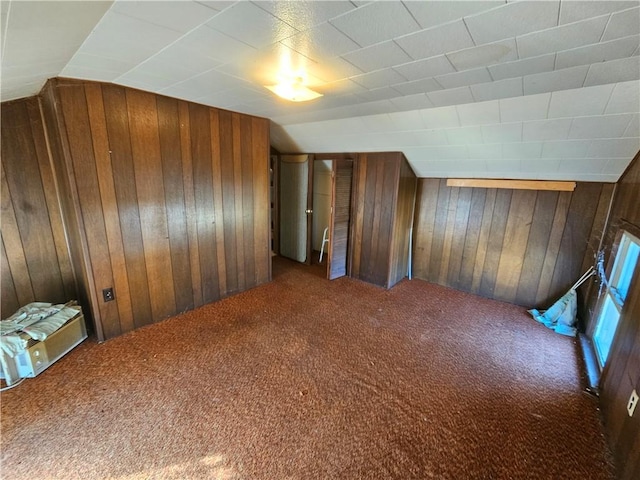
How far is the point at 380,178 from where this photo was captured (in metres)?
3.32

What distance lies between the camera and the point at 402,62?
59.6 inches

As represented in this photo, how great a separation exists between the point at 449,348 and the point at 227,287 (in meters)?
2.27

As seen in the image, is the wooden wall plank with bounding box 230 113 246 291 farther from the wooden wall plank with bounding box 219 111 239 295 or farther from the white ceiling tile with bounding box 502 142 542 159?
the white ceiling tile with bounding box 502 142 542 159

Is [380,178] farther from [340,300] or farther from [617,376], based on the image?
[617,376]

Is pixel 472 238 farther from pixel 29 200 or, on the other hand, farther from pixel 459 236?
pixel 29 200

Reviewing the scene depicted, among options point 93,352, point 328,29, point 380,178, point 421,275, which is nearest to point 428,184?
point 380,178

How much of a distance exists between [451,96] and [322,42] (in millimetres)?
1130

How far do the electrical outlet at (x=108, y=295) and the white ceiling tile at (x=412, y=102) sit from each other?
2.70 m

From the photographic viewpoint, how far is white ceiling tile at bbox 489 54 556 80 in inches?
54.7

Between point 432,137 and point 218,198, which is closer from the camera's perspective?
point 432,137

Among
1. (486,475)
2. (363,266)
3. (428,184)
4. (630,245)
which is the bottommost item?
(486,475)

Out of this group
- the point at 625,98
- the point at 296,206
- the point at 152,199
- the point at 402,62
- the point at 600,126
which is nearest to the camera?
the point at 402,62

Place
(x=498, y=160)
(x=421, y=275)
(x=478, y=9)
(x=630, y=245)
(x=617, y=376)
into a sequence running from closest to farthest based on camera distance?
1. (x=478, y=9)
2. (x=617, y=376)
3. (x=630, y=245)
4. (x=498, y=160)
5. (x=421, y=275)

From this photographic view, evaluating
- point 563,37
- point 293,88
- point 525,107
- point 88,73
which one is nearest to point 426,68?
point 563,37
